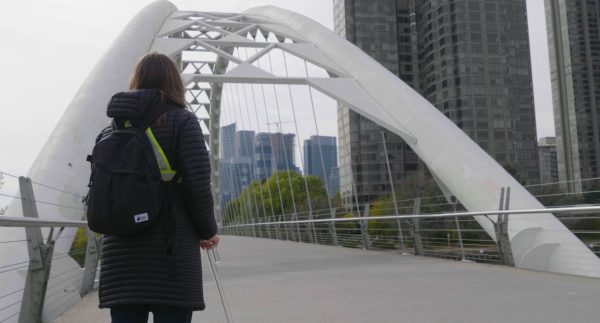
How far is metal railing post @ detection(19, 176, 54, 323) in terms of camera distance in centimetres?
335

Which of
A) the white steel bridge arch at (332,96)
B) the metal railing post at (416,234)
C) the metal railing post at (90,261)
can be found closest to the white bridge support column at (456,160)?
the white steel bridge arch at (332,96)

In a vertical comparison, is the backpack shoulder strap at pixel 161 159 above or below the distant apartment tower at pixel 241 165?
below

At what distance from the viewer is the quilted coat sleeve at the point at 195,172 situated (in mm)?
1689

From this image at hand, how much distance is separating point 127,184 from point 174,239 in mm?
198

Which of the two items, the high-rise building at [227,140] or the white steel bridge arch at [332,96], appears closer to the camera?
the white steel bridge arch at [332,96]

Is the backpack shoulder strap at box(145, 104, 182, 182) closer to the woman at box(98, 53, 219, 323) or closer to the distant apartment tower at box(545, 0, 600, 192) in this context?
the woman at box(98, 53, 219, 323)

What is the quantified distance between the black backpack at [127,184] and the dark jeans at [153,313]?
0.23 m

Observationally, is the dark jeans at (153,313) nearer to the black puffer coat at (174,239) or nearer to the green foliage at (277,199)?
the black puffer coat at (174,239)

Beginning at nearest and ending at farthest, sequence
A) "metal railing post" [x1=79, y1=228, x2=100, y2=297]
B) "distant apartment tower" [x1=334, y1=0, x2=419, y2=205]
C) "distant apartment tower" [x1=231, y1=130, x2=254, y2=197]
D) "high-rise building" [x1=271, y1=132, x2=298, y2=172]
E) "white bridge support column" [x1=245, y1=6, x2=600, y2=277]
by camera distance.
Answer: "metal railing post" [x1=79, y1=228, x2=100, y2=297] < "white bridge support column" [x1=245, y1=6, x2=600, y2=277] < "high-rise building" [x1=271, y1=132, x2=298, y2=172] < "distant apartment tower" [x1=231, y1=130, x2=254, y2=197] < "distant apartment tower" [x1=334, y1=0, x2=419, y2=205]

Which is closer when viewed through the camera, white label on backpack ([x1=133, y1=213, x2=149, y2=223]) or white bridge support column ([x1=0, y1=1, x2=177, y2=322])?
white label on backpack ([x1=133, y1=213, x2=149, y2=223])

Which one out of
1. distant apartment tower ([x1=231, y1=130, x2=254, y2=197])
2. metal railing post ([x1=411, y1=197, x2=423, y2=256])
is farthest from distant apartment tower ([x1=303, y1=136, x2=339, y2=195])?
metal railing post ([x1=411, y1=197, x2=423, y2=256])

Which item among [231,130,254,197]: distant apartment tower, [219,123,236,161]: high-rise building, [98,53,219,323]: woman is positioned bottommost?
[98,53,219,323]: woman

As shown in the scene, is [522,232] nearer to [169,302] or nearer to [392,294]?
[392,294]

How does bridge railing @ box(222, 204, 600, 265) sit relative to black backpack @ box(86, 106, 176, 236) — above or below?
below
